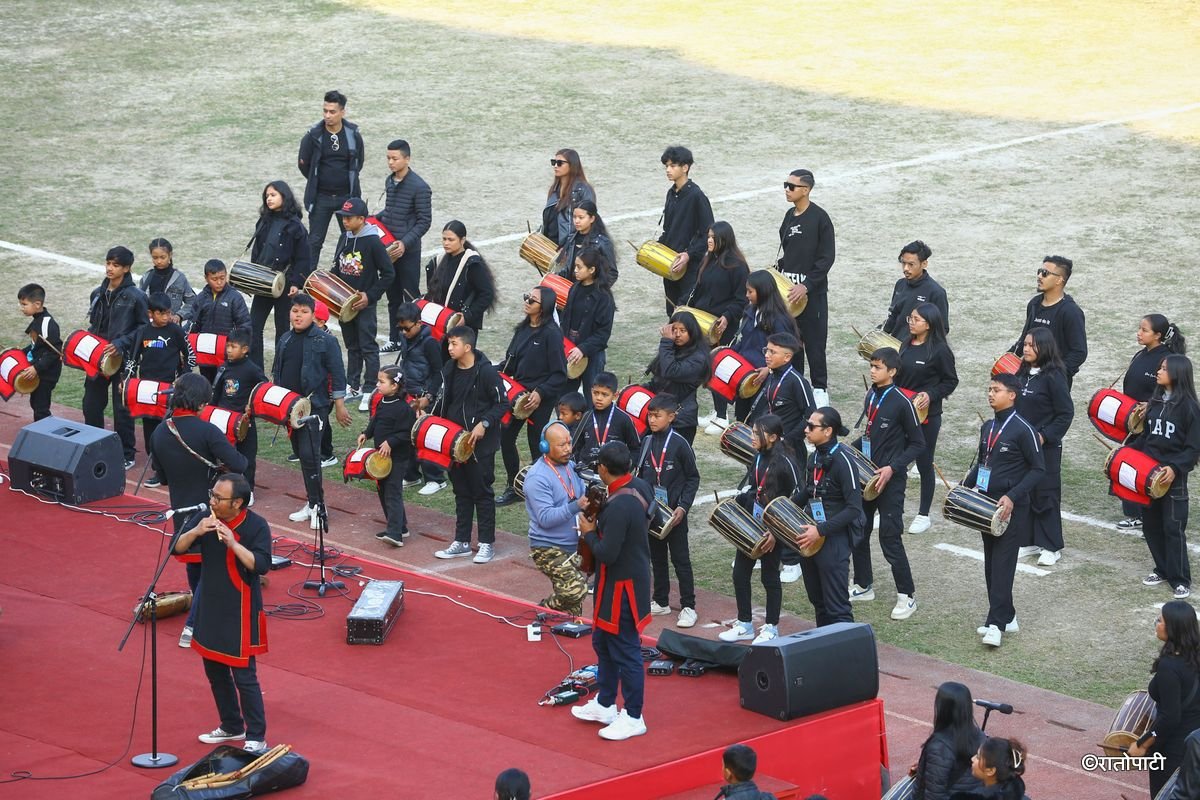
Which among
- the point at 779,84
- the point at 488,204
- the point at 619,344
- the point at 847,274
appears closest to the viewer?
the point at 619,344

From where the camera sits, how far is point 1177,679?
32.2ft

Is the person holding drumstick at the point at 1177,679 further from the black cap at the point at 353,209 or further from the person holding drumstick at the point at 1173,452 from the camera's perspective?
the black cap at the point at 353,209

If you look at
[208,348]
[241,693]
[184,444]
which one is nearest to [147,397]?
[208,348]

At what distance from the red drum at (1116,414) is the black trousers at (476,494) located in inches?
185

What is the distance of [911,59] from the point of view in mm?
31297

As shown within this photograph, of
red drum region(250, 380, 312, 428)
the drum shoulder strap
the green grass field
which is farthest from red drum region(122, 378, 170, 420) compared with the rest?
the drum shoulder strap

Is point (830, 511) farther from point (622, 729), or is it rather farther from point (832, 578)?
point (622, 729)

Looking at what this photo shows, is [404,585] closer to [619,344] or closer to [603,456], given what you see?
[603,456]

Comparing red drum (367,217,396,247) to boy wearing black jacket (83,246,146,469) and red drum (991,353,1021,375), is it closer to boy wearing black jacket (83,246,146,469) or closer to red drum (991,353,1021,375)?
boy wearing black jacket (83,246,146,469)

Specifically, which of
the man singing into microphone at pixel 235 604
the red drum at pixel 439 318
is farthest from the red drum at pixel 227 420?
the man singing into microphone at pixel 235 604

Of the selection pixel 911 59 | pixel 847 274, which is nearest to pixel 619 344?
pixel 847 274

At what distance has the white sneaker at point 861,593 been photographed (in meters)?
13.1

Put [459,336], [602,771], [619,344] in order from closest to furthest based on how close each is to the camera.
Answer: [602,771] < [459,336] < [619,344]

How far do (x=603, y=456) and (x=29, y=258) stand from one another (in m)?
13.2
